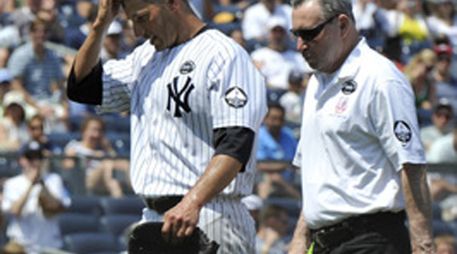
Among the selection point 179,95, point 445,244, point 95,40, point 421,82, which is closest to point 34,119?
point 445,244

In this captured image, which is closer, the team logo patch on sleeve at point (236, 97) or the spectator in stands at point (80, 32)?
the team logo patch on sleeve at point (236, 97)

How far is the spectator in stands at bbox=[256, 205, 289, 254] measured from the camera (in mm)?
11039

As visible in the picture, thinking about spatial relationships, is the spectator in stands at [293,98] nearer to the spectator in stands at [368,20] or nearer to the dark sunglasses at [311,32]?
the spectator in stands at [368,20]

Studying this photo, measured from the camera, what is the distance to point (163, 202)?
19.2ft

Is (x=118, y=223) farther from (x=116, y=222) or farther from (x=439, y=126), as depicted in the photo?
(x=439, y=126)

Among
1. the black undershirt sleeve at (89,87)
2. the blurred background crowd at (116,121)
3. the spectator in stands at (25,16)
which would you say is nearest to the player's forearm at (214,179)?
the black undershirt sleeve at (89,87)

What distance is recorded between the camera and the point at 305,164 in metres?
5.90

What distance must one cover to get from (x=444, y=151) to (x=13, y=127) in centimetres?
406

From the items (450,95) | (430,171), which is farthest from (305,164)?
(450,95)

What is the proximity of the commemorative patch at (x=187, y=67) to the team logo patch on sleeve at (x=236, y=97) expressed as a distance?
20 cm

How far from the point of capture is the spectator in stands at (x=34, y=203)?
11312 millimetres

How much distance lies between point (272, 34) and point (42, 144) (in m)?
4.11

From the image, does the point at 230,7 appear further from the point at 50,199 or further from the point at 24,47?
the point at 50,199

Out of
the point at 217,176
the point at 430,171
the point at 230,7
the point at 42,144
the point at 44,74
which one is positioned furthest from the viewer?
the point at 230,7
